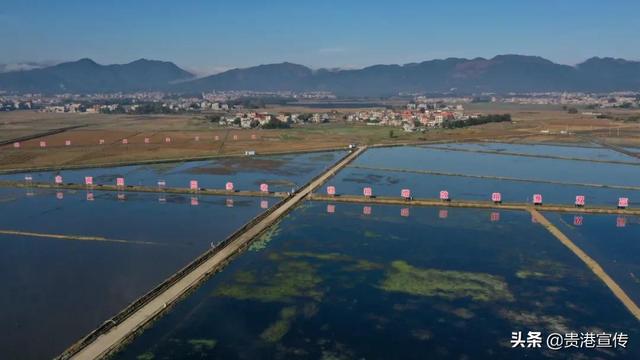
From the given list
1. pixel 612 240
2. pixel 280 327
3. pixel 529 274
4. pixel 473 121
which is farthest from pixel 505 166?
pixel 473 121

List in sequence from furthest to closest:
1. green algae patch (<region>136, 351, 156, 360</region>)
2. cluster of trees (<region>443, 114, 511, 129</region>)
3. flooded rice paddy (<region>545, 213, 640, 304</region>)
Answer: cluster of trees (<region>443, 114, 511, 129</region>) → flooded rice paddy (<region>545, 213, 640, 304</region>) → green algae patch (<region>136, 351, 156, 360</region>)

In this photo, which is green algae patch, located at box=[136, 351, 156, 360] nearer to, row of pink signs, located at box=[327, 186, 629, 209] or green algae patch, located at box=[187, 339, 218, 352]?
green algae patch, located at box=[187, 339, 218, 352]

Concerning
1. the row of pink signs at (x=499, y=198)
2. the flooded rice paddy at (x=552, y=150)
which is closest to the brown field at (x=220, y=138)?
the flooded rice paddy at (x=552, y=150)

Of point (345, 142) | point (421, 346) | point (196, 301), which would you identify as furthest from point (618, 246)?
point (345, 142)

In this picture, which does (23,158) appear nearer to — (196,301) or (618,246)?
(196,301)

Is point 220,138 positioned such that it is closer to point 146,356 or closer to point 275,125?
point 275,125

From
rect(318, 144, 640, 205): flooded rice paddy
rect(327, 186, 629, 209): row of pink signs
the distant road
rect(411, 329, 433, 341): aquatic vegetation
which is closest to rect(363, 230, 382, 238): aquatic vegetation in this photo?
rect(327, 186, 629, 209): row of pink signs

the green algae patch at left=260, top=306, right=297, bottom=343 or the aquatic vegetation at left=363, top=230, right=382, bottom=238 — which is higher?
the aquatic vegetation at left=363, top=230, right=382, bottom=238
